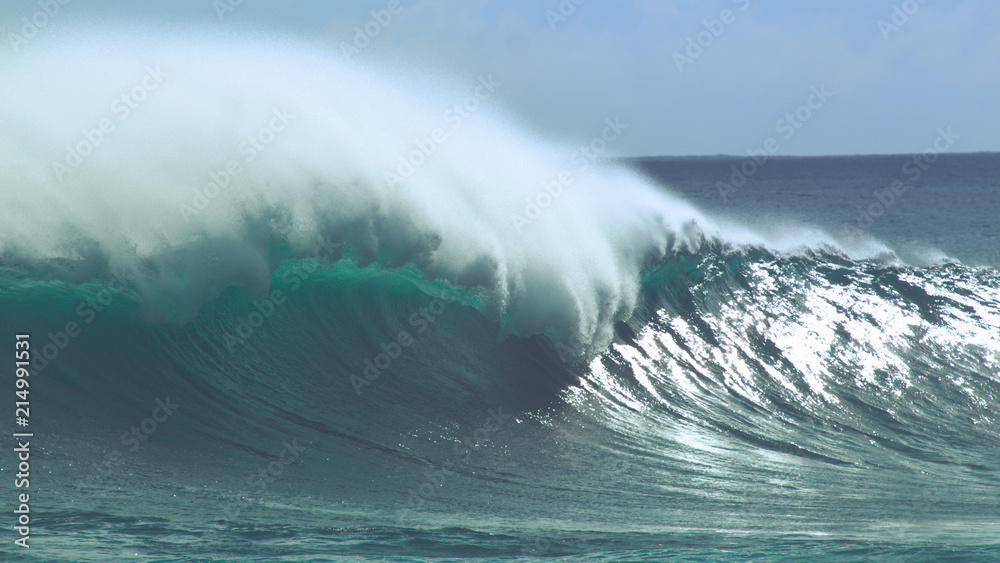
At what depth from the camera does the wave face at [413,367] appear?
5160 millimetres

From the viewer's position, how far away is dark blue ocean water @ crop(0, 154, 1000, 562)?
4859 millimetres

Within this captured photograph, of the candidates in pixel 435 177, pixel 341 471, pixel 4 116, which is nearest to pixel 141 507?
pixel 341 471

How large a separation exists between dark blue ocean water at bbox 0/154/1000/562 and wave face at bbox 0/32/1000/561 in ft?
0.10

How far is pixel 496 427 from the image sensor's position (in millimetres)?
7211

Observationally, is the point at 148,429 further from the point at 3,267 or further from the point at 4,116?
the point at 4,116

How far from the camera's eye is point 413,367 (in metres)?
8.24

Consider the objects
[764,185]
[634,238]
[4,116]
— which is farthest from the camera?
[764,185]

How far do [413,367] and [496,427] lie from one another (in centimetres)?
139

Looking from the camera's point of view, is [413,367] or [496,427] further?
[413,367]

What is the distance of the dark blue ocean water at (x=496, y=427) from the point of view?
15.9 ft

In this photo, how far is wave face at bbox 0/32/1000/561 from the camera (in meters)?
5.16

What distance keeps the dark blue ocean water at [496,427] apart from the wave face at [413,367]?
0.10 ft

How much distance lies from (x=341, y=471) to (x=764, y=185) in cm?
6664

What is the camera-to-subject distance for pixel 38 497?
490cm
